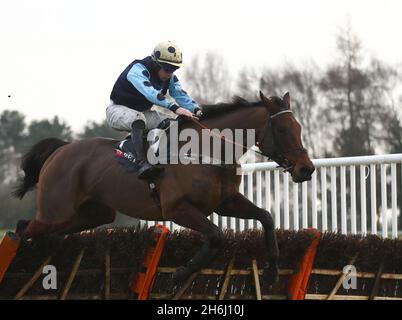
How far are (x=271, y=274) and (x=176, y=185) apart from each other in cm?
104

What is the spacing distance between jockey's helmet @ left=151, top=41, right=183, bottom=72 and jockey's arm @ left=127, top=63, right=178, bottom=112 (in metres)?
0.17

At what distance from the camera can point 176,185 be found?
20.1 ft

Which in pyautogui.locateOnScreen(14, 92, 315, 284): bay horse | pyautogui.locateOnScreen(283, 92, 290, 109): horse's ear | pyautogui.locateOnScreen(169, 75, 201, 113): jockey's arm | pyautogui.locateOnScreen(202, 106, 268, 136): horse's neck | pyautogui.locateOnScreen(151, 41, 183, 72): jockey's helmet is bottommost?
pyautogui.locateOnScreen(14, 92, 315, 284): bay horse

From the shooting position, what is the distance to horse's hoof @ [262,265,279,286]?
6.12 m

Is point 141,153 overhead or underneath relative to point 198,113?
underneath

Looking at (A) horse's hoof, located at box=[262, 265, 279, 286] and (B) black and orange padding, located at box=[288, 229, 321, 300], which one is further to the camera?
(B) black and orange padding, located at box=[288, 229, 321, 300]

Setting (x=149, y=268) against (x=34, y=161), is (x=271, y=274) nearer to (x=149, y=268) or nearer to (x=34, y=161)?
(x=149, y=268)

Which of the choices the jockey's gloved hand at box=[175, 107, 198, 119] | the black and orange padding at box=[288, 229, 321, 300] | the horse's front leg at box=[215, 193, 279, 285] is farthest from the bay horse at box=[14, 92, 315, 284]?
the black and orange padding at box=[288, 229, 321, 300]

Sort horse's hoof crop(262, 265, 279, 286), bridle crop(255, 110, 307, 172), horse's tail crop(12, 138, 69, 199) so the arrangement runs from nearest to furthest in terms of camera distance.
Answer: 1. bridle crop(255, 110, 307, 172)
2. horse's hoof crop(262, 265, 279, 286)
3. horse's tail crop(12, 138, 69, 199)

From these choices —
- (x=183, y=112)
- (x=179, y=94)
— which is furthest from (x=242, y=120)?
(x=179, y=94)

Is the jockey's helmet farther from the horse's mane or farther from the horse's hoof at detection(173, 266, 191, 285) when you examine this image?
the horse's hoof at detection(173, 266, 191, 285)

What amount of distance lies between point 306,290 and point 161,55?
7.57 ft

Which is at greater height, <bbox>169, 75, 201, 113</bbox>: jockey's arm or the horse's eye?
<bbox>169, 75, 201, 113</bbox>: jockey's arm
